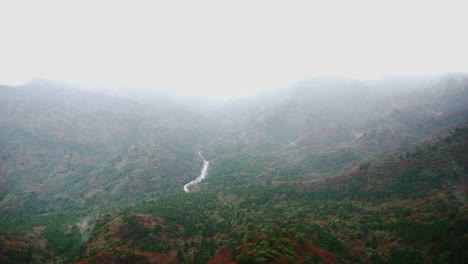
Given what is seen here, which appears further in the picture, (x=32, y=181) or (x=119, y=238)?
(x=32, y=181)

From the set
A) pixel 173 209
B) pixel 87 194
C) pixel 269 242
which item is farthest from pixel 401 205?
pixel 87 194

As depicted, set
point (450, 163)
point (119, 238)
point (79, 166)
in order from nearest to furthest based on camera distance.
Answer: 1. point (119, 238)
2. point (450, 163)
3. point (79, 166)

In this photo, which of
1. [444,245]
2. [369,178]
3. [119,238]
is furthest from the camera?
[369,178]

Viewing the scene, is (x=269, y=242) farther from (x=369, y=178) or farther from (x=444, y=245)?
(x=369, y=178)

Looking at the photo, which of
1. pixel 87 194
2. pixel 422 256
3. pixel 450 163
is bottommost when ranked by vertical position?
pixel 87 194

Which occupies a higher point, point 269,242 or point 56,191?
point 269,242

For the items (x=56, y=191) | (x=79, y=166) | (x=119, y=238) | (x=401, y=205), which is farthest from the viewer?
(x=79, y=166)

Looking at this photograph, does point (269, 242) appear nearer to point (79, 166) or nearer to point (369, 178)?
point (369, 178)

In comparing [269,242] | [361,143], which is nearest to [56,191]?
[269,242]

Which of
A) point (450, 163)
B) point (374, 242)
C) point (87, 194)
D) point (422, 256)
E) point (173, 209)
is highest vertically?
point (450, 163)
